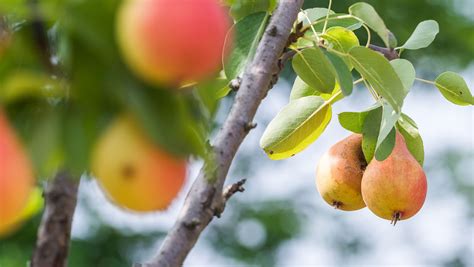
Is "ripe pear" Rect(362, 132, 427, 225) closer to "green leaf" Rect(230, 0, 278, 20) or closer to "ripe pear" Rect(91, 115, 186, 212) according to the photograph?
"green leaf" Rect(230, 0, 278, 20)

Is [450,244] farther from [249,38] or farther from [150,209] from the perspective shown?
[150,209]

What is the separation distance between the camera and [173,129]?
388 millimetres

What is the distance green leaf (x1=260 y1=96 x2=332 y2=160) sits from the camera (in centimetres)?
112

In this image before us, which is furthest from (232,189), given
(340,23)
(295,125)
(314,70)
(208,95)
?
(208,95)

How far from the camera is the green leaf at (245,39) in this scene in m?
0.97

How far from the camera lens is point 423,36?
1.19 meters

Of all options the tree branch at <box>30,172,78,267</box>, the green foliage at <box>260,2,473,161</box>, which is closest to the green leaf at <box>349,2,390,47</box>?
the green foliage at <box>260,2,473,161</box>

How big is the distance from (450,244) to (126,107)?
697cm

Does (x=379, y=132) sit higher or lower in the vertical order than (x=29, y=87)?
lower

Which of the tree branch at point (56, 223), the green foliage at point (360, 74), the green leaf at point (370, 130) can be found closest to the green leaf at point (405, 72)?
the green foliage at point (360, 74)

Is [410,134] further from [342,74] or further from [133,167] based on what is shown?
[133,167]

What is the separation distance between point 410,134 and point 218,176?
0.50 meters

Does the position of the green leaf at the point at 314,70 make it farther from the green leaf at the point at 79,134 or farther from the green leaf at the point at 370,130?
the green leaf at the point at 79,134

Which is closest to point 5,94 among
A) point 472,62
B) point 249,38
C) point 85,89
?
point 85,89
